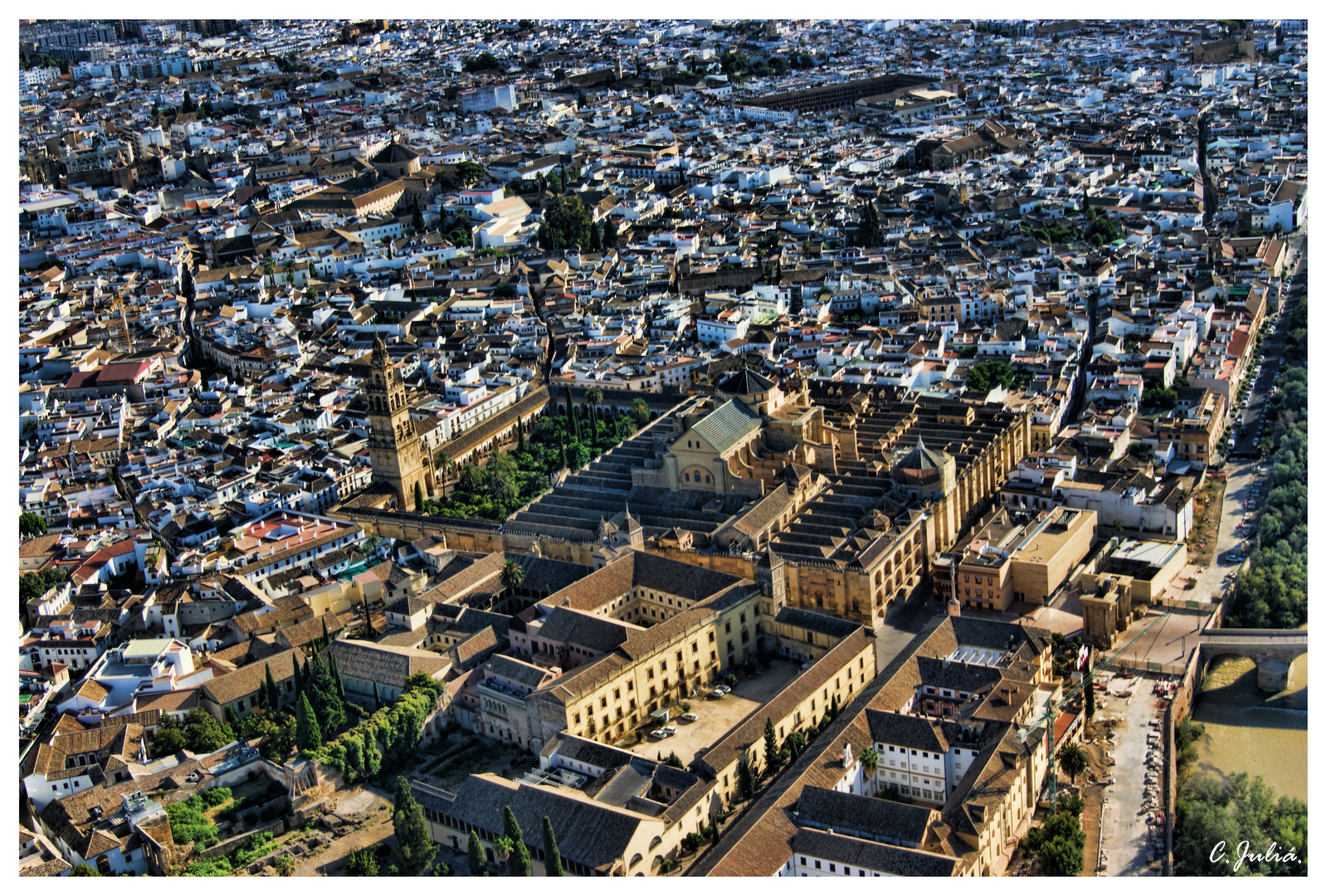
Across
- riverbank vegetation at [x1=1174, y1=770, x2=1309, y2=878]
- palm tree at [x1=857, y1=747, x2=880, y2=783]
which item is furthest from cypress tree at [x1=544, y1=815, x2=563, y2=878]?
riverbank vegetation at [x1=1174, y1=770, x2=1309, y2=878]

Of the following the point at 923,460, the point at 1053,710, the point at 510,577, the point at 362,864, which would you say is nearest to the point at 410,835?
the point at 362,864

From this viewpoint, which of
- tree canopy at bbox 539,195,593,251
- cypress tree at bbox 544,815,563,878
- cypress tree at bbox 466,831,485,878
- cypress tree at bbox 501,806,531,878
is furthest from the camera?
tree canopy at bbox 539,195,593,251

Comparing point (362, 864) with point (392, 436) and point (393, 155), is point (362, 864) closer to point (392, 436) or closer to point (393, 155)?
point (392, 436)

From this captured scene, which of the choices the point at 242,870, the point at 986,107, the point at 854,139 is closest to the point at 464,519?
the point at 242,870

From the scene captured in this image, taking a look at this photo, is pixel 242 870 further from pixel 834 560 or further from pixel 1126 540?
pixel 1126 540

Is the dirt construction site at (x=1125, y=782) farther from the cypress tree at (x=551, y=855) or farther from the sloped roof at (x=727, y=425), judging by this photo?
the sloped roof at (x=727, y=425)

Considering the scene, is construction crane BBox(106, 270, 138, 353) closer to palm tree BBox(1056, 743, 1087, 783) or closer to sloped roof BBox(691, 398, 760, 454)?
sloped roof BBox(691, 398, 760, 454)
